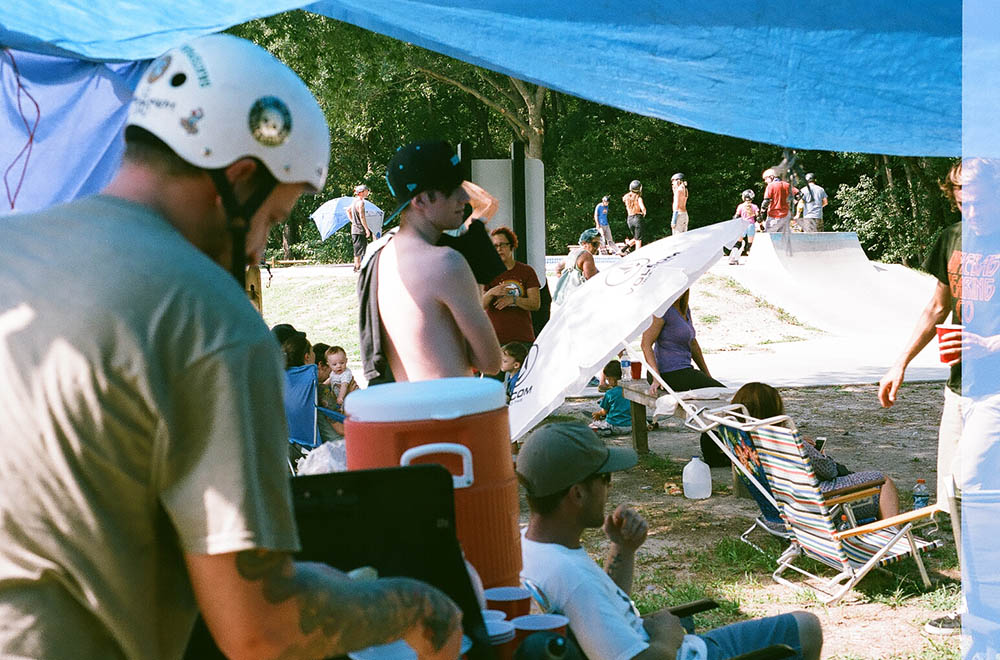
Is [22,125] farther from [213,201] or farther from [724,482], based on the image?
[724,482]

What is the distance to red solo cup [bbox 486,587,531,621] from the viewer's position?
2.33 metres

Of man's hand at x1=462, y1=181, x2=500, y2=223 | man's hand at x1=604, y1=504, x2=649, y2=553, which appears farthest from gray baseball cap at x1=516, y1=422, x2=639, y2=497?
man's hand at x1=462, y1=181, x2=500, y2=223

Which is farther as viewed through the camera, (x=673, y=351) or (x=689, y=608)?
(x=673, y=351)

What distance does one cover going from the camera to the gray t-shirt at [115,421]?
1235 mm

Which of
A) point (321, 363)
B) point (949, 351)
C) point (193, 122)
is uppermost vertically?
point (193, 122)

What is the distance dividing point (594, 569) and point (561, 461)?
0.32 m

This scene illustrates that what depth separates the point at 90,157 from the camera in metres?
4.38

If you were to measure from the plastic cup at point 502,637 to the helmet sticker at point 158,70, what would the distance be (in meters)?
1.28

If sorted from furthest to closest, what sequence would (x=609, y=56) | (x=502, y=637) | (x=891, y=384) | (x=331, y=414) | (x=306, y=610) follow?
1. (x=331, y=414)
2. (x=891, y=384)
3. (x=609, y=56)
4. (x=502, y=637)
5. (x=306, y=610)

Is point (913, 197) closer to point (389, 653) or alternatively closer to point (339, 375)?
point (339, 375)

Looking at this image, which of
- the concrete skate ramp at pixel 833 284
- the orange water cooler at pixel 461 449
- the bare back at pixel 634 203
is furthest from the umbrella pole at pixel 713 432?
the bare back at pixel 634 203

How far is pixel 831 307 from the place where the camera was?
59.5ft

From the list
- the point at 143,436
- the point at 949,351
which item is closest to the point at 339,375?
the point at 949,351

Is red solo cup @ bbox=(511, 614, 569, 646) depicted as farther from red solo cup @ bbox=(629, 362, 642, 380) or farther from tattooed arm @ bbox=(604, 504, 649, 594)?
red solo cup @ bbox=(629, 362, 642, 380)
